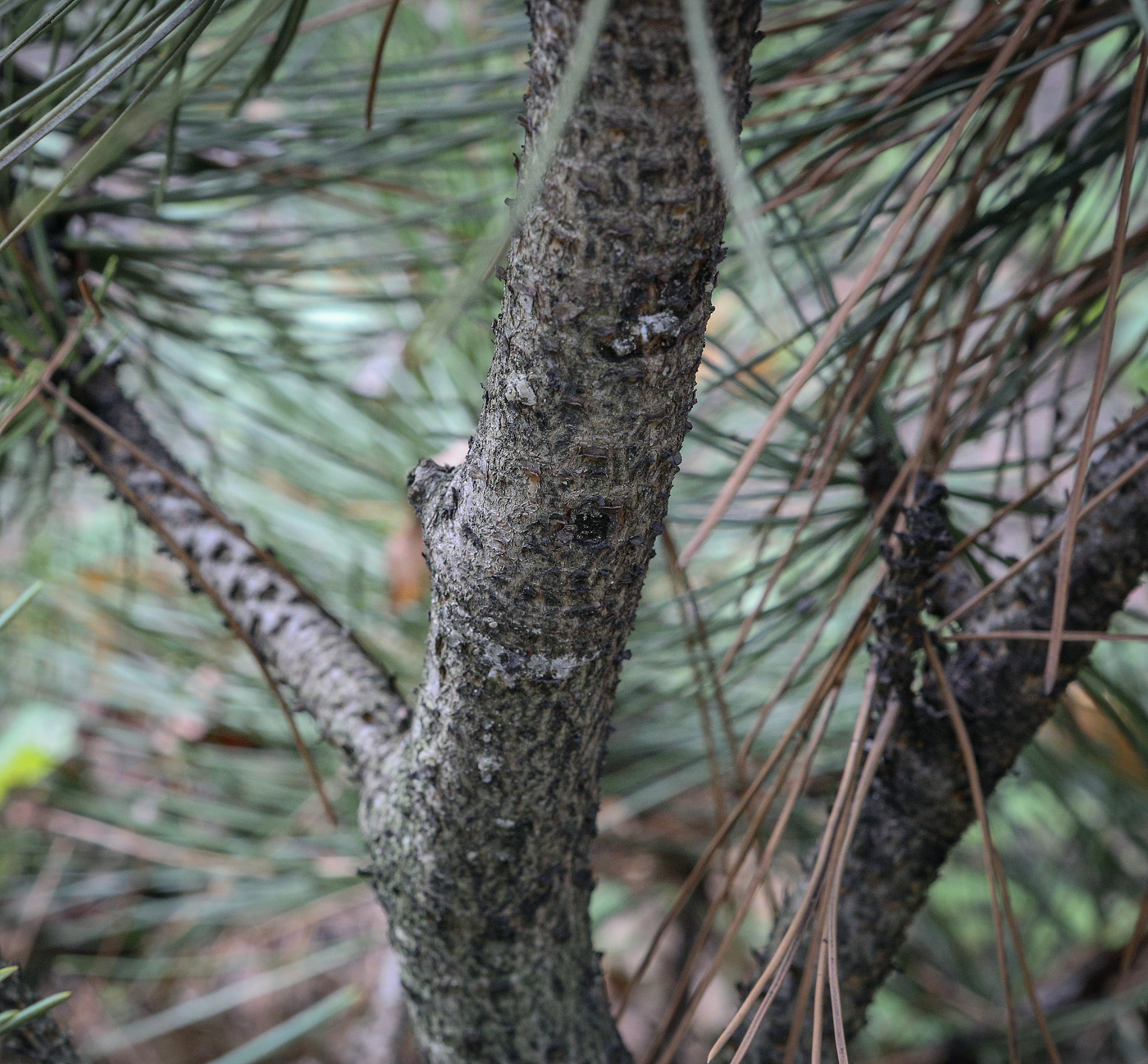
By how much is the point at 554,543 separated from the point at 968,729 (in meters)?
0.20

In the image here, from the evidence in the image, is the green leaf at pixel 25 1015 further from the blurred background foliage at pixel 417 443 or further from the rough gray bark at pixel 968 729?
the rough gray bark at pixel 968 729

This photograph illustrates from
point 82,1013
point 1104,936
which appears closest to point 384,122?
point 1104,936

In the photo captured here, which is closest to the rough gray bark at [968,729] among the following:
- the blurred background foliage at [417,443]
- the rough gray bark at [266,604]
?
the blurred background foliage at [417,443]

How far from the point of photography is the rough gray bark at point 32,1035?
0.95 feet

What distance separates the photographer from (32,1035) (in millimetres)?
291

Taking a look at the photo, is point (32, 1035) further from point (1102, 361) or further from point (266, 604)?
point (1102, 361)

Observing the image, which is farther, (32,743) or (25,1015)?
(32,743)

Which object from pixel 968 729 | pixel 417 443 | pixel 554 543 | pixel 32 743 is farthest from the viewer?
pixel 32 743

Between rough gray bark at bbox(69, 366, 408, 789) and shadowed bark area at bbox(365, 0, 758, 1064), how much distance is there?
36mm

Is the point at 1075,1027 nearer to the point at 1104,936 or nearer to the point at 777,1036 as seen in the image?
the point at 1104,936

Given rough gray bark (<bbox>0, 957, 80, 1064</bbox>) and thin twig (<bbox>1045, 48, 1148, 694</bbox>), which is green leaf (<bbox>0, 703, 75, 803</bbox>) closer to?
rough gray bark (<bbox>0, 957, 80, 1064</bbox>)

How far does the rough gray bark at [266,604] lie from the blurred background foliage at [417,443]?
39 millimetres

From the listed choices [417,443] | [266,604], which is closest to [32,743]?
[417,443]

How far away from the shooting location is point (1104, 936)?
0.82 meters
